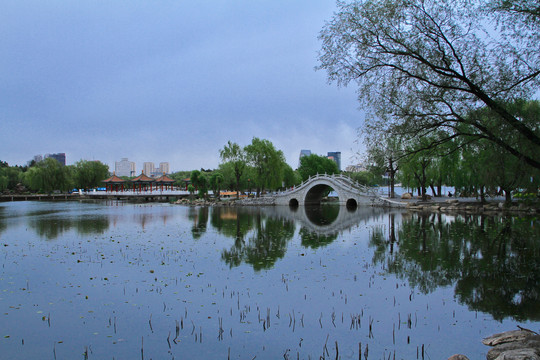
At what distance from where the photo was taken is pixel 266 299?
8.58m

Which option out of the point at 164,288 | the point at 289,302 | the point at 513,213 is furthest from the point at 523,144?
the point at 513,213

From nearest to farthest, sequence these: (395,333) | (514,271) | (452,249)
Result: 1. (395,333)
2. (514,271)
3. (452,249)

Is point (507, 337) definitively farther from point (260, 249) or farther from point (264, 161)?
point (264, 161)

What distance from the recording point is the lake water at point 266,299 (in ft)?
21.1

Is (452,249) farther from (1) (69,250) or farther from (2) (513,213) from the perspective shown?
(2) (513,213)

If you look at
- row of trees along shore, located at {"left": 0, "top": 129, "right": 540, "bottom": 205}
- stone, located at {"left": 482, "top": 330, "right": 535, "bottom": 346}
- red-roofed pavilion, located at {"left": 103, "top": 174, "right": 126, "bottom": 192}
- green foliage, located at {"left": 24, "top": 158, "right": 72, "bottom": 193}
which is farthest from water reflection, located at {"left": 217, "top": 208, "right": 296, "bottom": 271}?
green foliage, located at {"left": 24, "top": 158, "right": 72, "bottom": 193}

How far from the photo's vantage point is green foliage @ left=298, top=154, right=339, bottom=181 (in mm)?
64812

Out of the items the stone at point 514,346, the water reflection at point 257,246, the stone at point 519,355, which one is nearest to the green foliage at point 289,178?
the water reflection at point 257,246

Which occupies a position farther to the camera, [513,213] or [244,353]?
[513,213]

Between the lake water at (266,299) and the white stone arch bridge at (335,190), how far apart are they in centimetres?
2578

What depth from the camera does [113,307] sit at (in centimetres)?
823

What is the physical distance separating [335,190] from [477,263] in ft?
106

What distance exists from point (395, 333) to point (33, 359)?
596 cm

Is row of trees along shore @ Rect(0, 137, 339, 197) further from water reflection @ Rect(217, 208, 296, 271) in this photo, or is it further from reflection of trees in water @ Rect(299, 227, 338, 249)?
reflection of trees in water @ Rect(299, 227, 338, 249)
